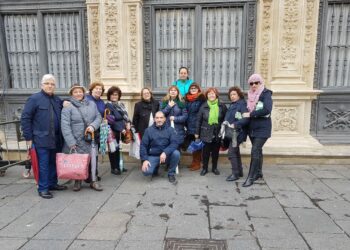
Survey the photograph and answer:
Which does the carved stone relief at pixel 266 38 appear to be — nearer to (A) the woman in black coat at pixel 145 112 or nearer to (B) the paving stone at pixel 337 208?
(A) the woman in black coat at pixel 145 112

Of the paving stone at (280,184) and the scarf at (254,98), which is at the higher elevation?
the scarf at (254,98)

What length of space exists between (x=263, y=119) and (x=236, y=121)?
0.47 metres

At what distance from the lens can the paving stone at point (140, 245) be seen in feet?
9.82

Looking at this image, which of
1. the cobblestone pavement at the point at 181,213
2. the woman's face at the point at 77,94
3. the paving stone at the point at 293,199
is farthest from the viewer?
the woman's face at the point at 77,94

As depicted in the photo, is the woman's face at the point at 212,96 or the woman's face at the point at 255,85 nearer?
the woman's face at the point at 255,85

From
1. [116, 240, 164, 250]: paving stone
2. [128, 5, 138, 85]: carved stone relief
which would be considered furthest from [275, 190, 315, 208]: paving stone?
[128, 5, 138, 85]: carved stone relief

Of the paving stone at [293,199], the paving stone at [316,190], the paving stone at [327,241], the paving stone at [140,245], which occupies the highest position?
the paving stone at [140,245]

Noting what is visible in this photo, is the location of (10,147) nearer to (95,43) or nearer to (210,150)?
(95,43)

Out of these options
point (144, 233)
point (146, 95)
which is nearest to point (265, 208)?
point (144, 233)

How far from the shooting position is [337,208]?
13.1 ft

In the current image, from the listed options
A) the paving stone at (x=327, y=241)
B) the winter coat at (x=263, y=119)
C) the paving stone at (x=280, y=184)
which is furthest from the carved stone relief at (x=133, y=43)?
the paving stone at (x=327, y=241)

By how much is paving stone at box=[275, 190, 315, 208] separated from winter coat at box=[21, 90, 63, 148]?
12.2 feet

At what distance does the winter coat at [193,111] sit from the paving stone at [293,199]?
1.95m

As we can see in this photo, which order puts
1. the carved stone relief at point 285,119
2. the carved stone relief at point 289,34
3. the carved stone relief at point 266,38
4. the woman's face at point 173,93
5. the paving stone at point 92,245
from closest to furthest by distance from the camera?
the paving stone at point 92,245, the woman's face at point 173,93, the carved stone relief at point 289,34, the carved stone relief at point 266,38, the carved stone relief at point 285,119
